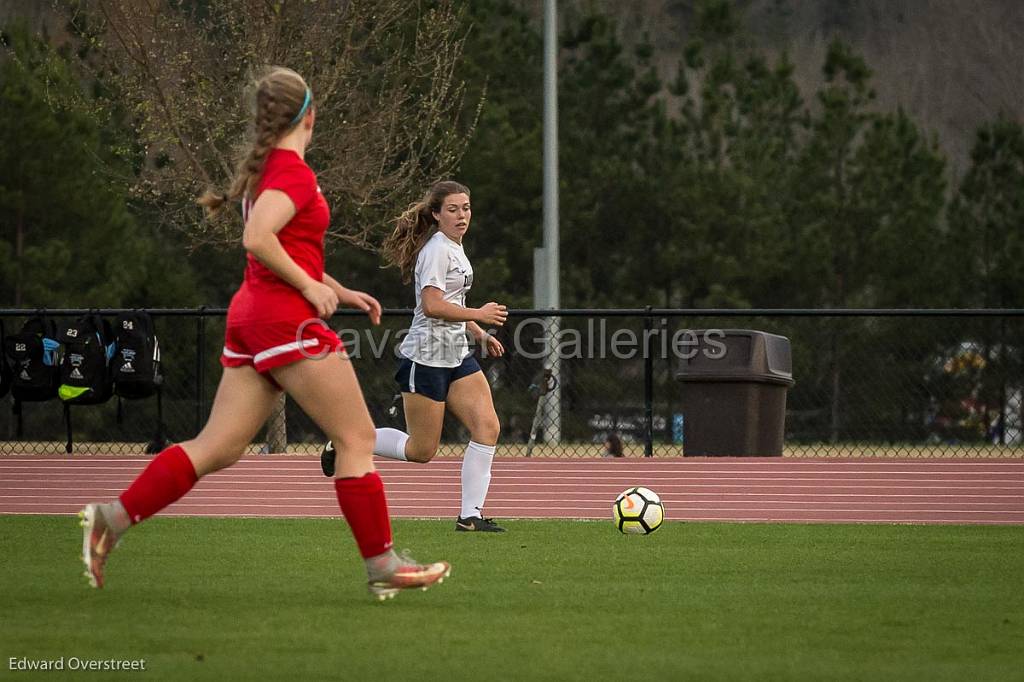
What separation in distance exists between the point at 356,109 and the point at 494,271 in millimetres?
8433

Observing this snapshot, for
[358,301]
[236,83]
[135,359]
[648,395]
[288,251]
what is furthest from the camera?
[236,83]

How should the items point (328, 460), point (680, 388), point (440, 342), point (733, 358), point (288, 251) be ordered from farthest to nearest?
point (680, 388), point (733, 358), point (328, 460), point (440, 342), point (288, 251)

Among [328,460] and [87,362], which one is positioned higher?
[87,362]

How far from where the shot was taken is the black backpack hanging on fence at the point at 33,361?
53.1 feet

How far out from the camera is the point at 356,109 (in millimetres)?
23797

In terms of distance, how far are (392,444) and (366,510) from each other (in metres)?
3.61

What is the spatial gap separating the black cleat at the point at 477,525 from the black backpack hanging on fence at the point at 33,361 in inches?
295

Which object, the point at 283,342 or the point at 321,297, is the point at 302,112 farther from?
the point at 283,342

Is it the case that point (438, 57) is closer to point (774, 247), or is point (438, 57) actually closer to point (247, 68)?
point (247, 68)

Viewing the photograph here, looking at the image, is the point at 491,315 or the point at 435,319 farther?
the point at 435,319

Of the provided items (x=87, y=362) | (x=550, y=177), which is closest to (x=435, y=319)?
(x=87, y=362)

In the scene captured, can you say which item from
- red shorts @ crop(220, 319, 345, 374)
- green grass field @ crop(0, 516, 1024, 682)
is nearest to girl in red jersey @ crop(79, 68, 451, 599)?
red shorts @ crop(220, 319, 345, 374)

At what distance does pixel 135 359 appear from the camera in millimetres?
16094

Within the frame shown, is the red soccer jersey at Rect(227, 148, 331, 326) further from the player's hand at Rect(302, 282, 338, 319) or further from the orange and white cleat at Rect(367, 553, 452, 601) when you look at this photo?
the orange and white cleat at Rect(367, 553, 452, 601)
